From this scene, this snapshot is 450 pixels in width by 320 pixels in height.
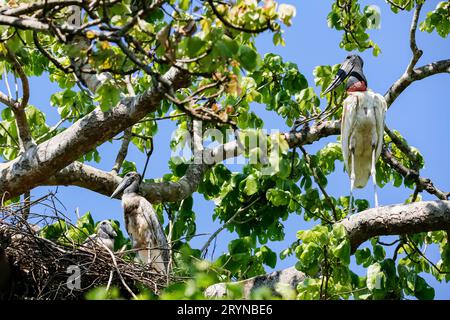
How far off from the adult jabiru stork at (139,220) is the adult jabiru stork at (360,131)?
208 cm

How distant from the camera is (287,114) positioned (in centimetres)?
959

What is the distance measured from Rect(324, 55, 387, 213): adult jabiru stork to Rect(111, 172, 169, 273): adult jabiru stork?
6.82 ft

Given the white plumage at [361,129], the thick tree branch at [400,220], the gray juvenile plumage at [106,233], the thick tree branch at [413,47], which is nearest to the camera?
the thick tree branch at [400,220]

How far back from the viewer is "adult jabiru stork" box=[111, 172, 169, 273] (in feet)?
31.4

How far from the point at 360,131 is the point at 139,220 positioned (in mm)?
2558

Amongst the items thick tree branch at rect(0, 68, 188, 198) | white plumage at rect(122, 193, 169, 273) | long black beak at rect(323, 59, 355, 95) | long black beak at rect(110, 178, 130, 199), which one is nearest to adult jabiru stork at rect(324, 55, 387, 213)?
long black beak at rect(323, 59, 355, 95)

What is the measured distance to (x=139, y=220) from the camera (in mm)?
9742

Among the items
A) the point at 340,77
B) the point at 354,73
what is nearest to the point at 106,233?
the point at 340,77

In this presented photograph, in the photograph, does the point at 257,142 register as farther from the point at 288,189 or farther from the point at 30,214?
the point at 288,189

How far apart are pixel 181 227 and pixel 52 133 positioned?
163 centimetres

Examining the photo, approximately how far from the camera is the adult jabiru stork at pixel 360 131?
10.3 meters

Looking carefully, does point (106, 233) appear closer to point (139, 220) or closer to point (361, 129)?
point (139, 220)

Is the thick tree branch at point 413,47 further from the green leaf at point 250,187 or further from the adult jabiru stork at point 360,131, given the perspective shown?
the green leaf at point 250,187

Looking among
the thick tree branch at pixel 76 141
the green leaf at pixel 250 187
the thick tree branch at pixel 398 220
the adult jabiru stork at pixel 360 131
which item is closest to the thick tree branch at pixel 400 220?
the thick tree branch at pixel 398 220
